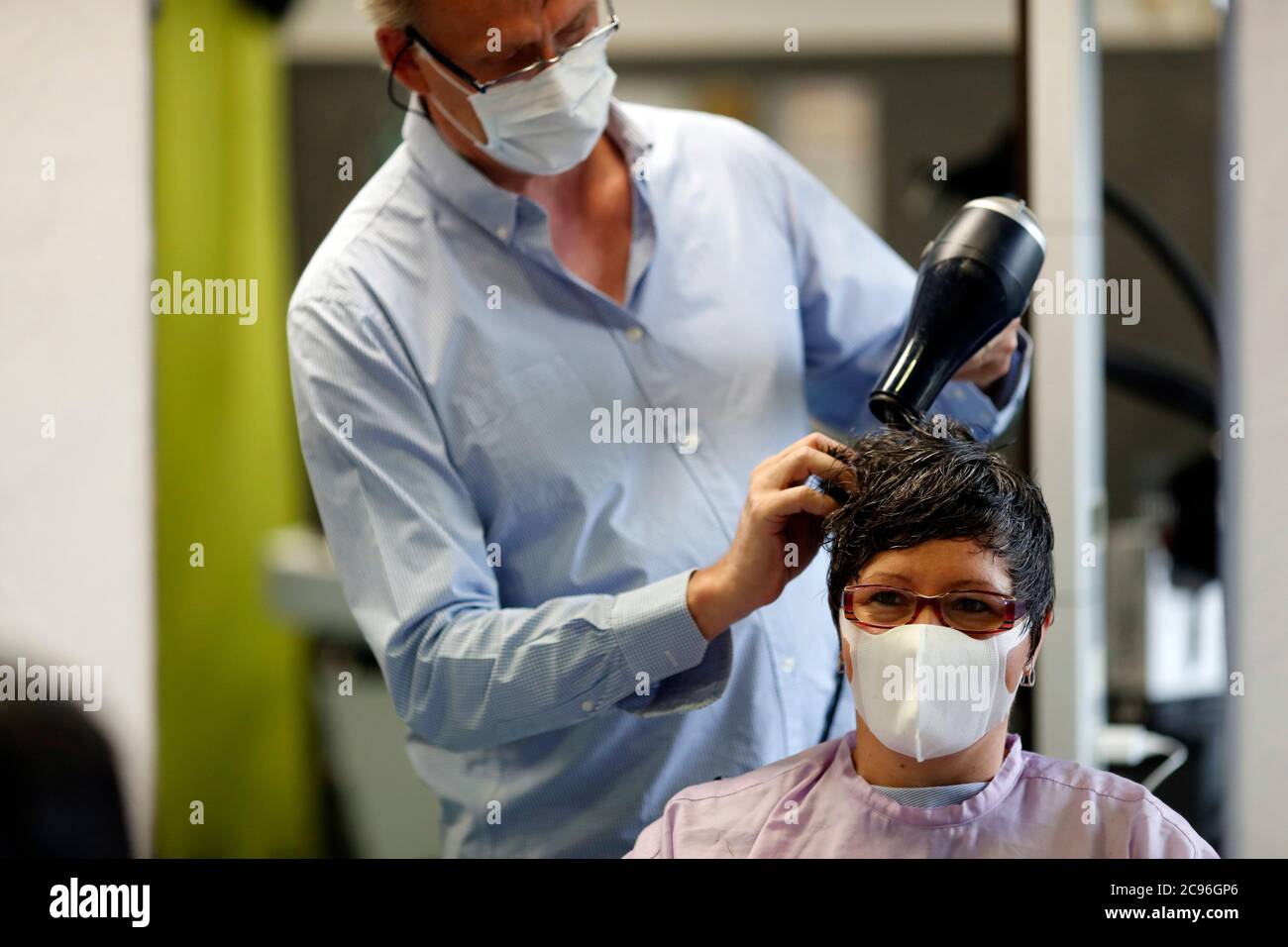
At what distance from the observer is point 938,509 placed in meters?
1.36

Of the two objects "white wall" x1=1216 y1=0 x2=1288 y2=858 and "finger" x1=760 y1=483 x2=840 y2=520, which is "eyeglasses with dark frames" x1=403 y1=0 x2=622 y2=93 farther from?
"white wall" x1=1216 y1=0 x2=1288 y2=858

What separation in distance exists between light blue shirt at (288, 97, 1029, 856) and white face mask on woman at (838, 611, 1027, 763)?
236 millimetres

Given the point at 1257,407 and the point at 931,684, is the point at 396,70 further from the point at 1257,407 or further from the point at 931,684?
the point at 1257,407

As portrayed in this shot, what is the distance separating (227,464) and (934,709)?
2148 millimetres

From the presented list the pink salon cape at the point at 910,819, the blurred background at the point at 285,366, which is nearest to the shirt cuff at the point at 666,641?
the pink salon cape at the point at 910,819

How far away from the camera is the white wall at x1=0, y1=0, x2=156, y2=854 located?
178 centimetres

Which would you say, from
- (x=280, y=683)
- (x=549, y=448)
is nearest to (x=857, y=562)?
(x=549, y=448)

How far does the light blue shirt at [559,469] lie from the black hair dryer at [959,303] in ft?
0.51

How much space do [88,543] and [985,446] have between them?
128 centimetres

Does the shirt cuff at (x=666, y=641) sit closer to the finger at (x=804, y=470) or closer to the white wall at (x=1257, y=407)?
the finger at (x=804, y=470)

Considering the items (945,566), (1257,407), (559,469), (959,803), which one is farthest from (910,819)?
(1257,407)

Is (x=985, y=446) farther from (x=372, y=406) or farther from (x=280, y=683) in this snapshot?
(x=280, y=683)

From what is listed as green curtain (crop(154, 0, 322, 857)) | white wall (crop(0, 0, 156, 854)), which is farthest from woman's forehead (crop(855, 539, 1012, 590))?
green curtain (crop(154, 0, 322, 857))

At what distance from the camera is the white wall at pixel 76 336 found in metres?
1.78
